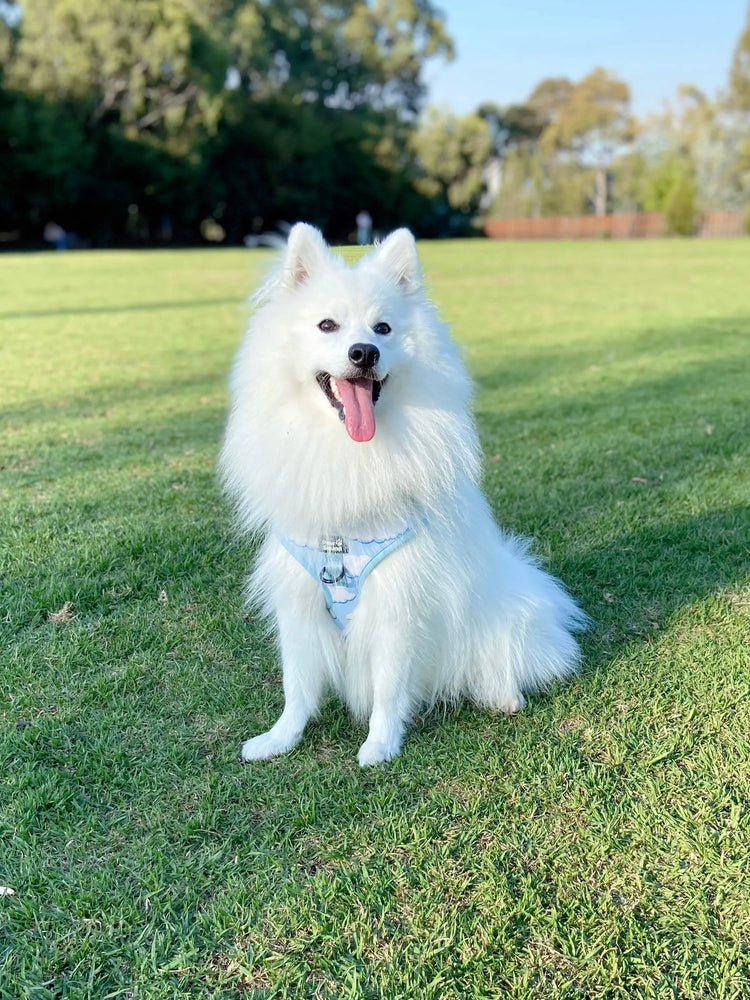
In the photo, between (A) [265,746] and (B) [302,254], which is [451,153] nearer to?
(B) [302,254]

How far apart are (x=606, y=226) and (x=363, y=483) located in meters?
50.8

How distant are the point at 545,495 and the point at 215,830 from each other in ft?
9.34

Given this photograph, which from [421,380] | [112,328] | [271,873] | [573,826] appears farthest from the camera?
[112,328]

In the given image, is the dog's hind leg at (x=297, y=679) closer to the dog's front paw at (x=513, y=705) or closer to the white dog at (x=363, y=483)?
the white dog at (x=363, y=483)

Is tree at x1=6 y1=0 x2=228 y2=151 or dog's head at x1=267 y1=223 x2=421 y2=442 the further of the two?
tree at x1=6 y1=0 x2=228 y2=151

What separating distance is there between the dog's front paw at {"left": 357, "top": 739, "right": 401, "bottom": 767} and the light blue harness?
43 cm

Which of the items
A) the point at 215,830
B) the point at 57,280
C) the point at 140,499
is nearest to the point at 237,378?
the point at 215,830

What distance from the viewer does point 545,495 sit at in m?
4.42

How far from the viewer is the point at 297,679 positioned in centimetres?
253

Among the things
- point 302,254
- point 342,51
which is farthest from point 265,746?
point 342,51

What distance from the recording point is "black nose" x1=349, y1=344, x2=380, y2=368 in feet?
6.99

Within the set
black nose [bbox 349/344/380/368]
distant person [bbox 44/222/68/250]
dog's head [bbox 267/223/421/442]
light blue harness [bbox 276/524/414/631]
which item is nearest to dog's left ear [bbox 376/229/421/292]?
dog's head [bbox 267/223/421/442]

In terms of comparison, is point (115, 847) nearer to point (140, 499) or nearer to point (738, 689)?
point (738, 689)

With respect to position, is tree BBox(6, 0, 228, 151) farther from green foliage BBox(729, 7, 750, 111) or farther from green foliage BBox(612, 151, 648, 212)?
green foliage BBox(729, 7, 750, 111)
